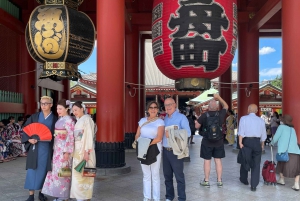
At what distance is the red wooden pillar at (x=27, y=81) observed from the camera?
1068 cm

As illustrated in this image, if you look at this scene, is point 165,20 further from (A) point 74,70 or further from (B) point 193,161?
(B) point 193,161

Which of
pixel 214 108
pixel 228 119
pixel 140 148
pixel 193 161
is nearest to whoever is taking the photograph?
pixel 140 148

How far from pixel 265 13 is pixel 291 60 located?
339 centimetres

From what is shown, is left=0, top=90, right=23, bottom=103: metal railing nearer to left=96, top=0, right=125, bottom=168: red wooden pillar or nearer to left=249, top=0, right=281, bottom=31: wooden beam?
left=96, top=0, right=125, bottom=168: red wooden pillar

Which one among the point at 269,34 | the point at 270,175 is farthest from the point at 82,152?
the point at 269,34

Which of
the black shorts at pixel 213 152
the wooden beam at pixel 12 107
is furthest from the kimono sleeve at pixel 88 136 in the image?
the wooden beam at pixel 12 107

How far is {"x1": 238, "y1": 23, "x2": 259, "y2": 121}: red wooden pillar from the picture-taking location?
36.4 ft

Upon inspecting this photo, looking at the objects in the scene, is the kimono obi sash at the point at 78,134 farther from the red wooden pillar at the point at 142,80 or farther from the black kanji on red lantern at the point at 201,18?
the red wooden pillar at the point at 142,80

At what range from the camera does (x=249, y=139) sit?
5.31 m

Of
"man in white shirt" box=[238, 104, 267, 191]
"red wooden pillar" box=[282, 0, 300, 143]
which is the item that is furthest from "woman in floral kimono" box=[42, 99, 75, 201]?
"red wooden pillar" box=[282, 0, 300, 143]

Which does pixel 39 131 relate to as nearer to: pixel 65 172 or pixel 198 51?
pixel 65 172

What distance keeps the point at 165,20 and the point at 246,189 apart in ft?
10.6

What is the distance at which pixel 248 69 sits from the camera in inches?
438

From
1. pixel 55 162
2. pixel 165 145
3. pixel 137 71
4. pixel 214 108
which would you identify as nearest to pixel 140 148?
pixel 165 145
